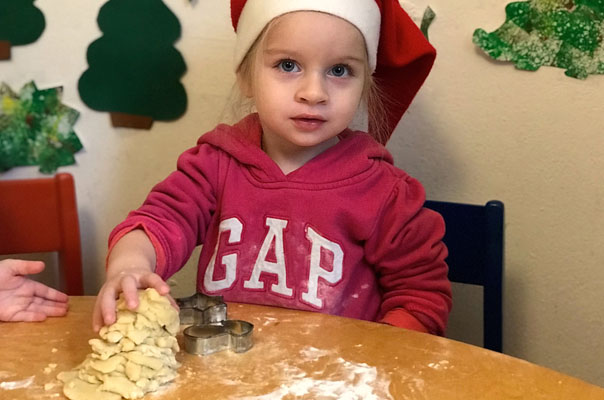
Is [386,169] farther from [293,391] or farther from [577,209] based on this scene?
[293,391]

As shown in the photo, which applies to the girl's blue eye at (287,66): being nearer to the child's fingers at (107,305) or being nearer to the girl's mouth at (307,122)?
the girl's mouth at (307,122)

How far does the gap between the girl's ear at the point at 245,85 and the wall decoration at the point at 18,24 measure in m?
0.50

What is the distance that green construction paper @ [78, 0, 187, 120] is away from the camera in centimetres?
137

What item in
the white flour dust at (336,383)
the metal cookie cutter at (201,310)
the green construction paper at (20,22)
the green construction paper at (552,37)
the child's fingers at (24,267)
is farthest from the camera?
the green construction paper at (20,22)

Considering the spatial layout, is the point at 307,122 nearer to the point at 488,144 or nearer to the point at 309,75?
the point at 309,75

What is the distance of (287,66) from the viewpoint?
102cm

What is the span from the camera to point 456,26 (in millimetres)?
1274

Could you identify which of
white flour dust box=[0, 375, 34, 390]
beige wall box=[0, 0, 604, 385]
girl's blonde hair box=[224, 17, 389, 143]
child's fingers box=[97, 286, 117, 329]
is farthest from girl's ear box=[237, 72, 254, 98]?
white flour dust box=[0, 375, 34, 390]

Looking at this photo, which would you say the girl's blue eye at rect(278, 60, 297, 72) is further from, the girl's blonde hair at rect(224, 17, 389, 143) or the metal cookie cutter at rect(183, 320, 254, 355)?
the metal cookie cutter at rect(183, 320, 254, 355)

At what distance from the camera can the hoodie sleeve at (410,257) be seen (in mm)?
1039

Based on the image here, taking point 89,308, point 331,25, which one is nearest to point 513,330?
point 331,25

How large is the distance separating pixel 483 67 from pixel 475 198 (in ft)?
0.83

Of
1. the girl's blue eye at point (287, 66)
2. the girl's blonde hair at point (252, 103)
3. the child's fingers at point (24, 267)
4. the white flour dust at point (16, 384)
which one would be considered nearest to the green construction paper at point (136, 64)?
the girl's blonde hair at point (252, 103)

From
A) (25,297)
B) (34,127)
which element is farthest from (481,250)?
(34,127)
